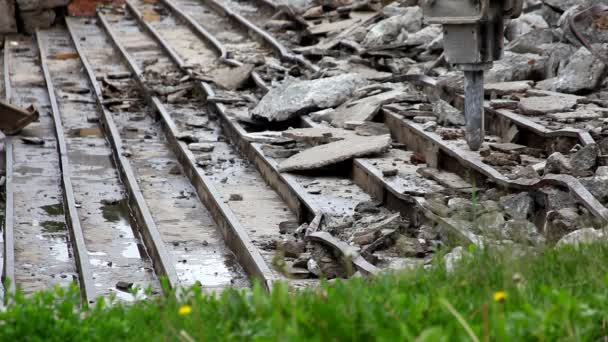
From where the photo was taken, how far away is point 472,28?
10.3 m

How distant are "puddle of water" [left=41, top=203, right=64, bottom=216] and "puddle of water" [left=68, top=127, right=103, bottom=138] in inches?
129

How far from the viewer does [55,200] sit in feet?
43.0

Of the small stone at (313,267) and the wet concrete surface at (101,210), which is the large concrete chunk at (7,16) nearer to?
the wet concrete surface at (101,210)

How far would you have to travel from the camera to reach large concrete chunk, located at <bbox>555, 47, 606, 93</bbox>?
1252 cm

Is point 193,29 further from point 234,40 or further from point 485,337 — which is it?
point 485,337

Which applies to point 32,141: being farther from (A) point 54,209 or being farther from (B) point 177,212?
Result: (B) point 177,212

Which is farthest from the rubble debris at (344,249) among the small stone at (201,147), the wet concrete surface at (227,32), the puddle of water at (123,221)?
the wet concrete surface at (227,32)

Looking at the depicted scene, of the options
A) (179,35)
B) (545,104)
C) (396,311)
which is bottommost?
(179,35)

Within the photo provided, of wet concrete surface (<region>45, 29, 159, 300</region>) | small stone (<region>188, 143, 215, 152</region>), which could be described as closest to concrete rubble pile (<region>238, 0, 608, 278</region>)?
small stone (<region>188, 143, 215, 152</region>)

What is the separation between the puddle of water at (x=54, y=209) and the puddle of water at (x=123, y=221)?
0.47m

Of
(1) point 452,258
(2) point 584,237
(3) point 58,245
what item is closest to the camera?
(1) point 452,258

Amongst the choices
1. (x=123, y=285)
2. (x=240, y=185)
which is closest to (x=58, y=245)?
(x=123, y=285)

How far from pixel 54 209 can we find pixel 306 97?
3.62 metres

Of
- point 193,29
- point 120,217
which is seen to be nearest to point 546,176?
point 120,217
